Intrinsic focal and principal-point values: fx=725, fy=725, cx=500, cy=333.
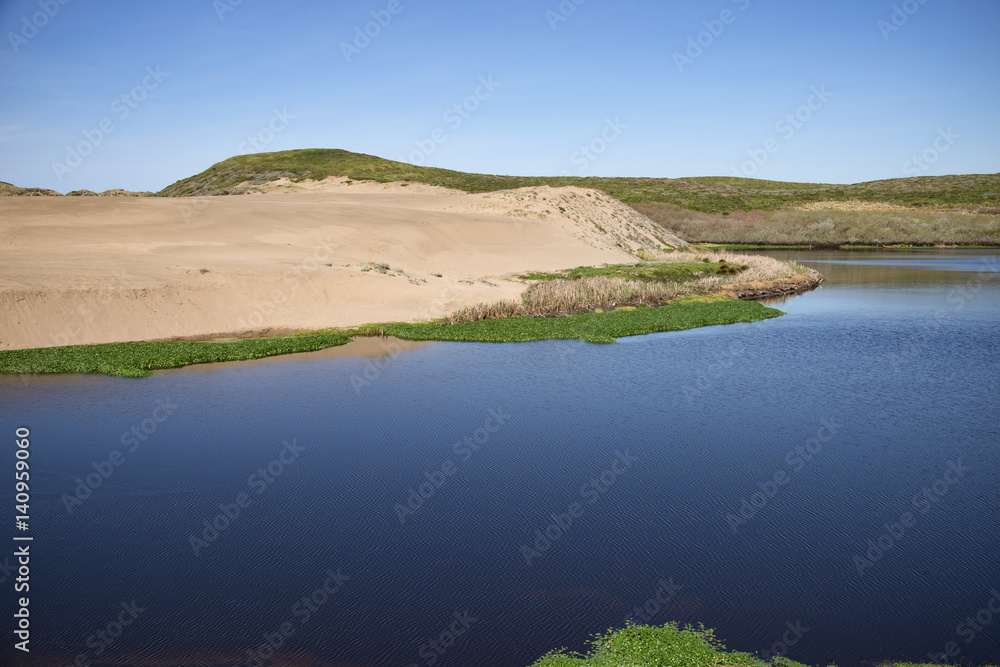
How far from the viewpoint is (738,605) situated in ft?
30.7

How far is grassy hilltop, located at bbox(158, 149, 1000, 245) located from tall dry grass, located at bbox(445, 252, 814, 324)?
5353 centimetres

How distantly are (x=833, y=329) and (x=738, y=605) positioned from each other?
25.0 metres

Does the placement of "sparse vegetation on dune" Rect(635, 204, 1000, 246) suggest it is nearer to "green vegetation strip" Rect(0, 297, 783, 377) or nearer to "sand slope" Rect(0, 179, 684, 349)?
"sand slope" Rect(0, 179, 684, 349)

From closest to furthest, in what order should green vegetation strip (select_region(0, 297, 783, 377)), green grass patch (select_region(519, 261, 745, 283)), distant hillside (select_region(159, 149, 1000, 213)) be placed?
green vegetation strip (select_region(0, 297, 783, 377)) → green grass patch (select_region(519, 261, 745, 283)) → distant hillside (select_region(159, 149, 1000, 213))

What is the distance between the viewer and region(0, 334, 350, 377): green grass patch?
882 inches

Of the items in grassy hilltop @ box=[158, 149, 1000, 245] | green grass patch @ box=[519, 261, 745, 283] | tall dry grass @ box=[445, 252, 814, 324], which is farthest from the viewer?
grassy hilltop @ box=[158, 149, 1000, 245]

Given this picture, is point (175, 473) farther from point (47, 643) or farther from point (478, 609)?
point (478, 609)

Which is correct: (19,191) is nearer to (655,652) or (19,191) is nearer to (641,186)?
(655,652)

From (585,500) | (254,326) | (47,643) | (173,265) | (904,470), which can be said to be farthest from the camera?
(173,265)

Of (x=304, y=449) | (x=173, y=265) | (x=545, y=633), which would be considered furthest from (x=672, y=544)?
(x=173, y=265)

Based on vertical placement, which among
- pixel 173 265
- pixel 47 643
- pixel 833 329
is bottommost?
pixel 47 643

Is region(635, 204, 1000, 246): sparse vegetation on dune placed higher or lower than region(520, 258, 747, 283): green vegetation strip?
higher

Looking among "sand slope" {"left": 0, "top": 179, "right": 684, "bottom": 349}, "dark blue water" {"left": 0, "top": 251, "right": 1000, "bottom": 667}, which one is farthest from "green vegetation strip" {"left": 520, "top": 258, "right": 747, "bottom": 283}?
"dark blue water" {"left": 0, "top": 251, "right": 1000, "bottom": 667}

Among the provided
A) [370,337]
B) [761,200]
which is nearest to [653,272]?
[370,337]
